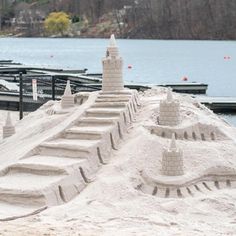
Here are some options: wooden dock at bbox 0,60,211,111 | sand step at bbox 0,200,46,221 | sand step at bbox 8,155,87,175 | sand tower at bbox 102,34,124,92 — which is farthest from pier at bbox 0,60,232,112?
sand step at bbox 0,200,46,221

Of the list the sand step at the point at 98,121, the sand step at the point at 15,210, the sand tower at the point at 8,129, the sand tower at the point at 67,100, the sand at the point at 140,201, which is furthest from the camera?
the sand tower at the point at 8,129

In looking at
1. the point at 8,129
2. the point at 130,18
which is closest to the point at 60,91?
the point at 8,129

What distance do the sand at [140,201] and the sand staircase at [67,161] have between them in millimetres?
270

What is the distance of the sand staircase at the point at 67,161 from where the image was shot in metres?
14.0

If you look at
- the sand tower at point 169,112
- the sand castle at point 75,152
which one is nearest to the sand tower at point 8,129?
the sand castle at point 75,152

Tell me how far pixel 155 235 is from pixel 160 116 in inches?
242

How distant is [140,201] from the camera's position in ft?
46.7

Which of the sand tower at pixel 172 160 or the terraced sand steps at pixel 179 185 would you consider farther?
the sand tower at pixel 172 160

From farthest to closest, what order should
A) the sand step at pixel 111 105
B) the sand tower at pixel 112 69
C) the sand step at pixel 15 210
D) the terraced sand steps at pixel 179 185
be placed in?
1. the sand tower at pixel 112 69
2. the sand step at pixel 111 105
3. the terraced sand steps at pixel 179 185
4. the sand step at pixel 15 210

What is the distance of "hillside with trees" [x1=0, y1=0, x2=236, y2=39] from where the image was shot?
451ft

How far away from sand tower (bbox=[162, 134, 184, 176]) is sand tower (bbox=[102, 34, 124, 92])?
14.1 feet

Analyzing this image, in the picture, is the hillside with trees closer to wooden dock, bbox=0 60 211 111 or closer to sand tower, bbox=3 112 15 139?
wooden dock, bbox=0 60 211 111

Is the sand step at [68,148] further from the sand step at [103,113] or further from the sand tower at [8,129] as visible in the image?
the sand tower at [8,129]

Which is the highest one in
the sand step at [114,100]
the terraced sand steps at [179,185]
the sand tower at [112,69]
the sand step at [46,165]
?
the sand tower at [112,69]
